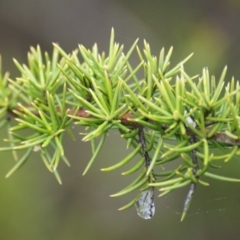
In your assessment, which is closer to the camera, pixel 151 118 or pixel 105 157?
pixel 151 118

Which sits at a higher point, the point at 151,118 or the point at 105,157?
the point at 105,157

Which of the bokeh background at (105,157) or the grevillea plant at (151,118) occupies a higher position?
the bokeh background at (105,157)

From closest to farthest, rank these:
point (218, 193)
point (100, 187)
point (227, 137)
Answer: point (227, 137) → point (218, 193) → point (100, 187)

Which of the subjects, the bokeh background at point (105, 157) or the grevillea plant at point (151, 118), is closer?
the grevillea plant at point (151, 118)

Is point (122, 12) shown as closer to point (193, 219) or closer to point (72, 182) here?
point (72, 182)

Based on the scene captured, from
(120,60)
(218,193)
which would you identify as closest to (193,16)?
(218,193)

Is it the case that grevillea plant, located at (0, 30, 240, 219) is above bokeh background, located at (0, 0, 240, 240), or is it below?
below

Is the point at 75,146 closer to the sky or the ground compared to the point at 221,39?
closer to the ground

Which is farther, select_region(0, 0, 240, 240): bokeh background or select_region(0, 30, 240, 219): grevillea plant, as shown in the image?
select_region(0, 0, 240, 240): bokeh background
